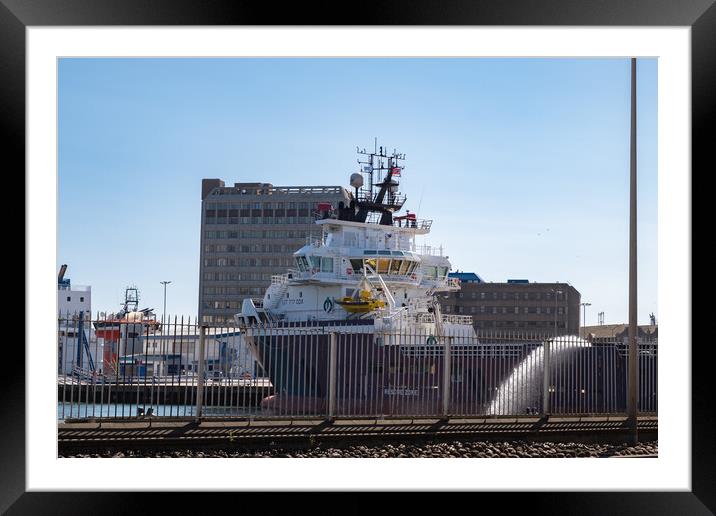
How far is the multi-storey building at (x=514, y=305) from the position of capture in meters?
92.6

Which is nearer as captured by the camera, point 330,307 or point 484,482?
point 484,482

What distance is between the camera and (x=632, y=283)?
13125 millimetres

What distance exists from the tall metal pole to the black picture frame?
248 inches

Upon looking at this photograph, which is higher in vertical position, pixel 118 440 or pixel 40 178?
pixel 40 178

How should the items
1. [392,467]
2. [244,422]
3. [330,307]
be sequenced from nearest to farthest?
[392,467], [244,422], [330,307]

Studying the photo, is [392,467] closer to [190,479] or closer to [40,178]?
[190,479]

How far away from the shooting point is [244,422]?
1162cm

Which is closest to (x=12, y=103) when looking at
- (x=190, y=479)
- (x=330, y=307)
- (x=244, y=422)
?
(x=190, y=479)

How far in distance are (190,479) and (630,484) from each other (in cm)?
322

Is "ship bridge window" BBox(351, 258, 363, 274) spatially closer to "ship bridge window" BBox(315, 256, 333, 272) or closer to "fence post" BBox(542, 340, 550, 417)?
"ship bridge window" BBox(315, 256, 333, 272)

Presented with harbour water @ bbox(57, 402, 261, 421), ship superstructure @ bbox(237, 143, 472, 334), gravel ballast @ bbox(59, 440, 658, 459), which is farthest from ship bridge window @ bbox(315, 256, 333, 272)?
gravel ballast @ bbox(59, 440, 658, 459)
